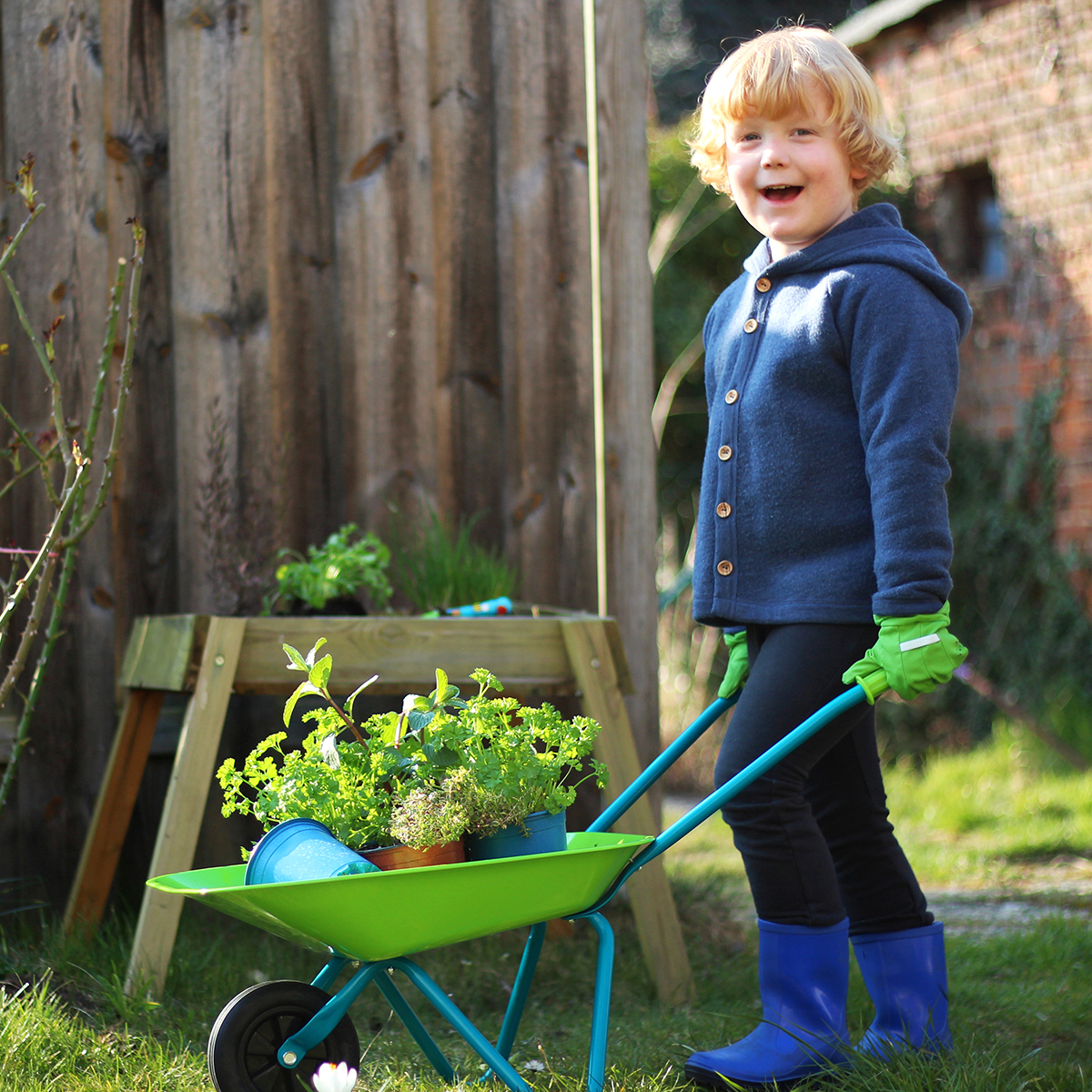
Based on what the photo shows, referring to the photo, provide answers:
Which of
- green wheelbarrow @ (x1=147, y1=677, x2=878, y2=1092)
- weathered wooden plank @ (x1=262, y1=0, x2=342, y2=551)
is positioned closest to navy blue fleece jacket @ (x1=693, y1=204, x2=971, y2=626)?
green wheelbarrow @ (x1=147, y1=677, x2=878, y2=1092)

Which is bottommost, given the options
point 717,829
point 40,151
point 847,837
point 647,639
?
point 717,829

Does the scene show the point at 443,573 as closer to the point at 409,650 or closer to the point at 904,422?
the point at 409,650

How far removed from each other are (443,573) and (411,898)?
4.63ft

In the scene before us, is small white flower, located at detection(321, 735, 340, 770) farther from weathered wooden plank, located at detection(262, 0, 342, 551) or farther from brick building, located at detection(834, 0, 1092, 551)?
A: brick building, located at detection(834, 0, 1092, 551)

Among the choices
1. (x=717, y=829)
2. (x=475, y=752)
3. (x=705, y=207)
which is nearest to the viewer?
(x=475, y=752)

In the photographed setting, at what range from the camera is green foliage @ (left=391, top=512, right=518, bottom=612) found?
284cm

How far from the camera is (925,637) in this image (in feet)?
5.82

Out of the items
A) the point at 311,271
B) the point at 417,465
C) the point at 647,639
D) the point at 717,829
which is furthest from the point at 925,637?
the point at 717,829

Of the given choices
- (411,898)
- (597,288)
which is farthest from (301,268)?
(411,898)

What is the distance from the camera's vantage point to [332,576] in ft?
8.53

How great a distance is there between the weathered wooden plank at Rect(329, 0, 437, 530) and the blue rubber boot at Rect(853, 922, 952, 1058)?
1528mm

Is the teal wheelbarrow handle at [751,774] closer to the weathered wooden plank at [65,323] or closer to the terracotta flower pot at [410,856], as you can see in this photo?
the terracotta flower pot at [410,856]

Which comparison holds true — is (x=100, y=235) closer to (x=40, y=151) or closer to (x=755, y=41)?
(x=40, y=151)

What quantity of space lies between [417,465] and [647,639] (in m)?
0.72
